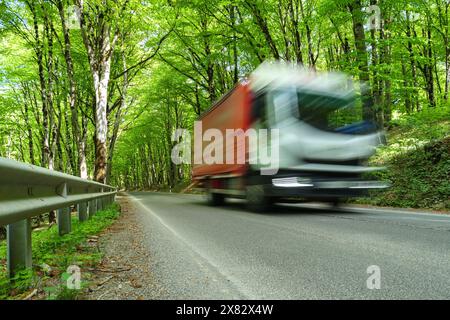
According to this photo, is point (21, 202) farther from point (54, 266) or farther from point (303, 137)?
point (303, 137)

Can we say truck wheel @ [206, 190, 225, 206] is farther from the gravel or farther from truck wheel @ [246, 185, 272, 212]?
the gravel

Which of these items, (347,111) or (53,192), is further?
(347,111)

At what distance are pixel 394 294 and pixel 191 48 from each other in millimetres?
22937

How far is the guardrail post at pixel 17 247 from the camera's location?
102 inches

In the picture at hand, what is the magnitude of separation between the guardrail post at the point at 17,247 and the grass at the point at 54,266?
0.28ft

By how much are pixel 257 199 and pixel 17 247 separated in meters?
6.72

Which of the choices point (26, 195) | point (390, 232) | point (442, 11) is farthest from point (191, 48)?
point (26, 195)

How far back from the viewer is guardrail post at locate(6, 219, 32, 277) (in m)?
2.58

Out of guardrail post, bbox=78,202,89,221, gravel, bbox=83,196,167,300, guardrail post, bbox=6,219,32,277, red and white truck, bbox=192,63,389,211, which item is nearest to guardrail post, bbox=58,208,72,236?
gravel, bbox=83,196,167,300

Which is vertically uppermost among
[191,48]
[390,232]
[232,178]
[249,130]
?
[191,48]

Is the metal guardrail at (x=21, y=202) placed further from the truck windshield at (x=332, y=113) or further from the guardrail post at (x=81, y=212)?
the truck windshield at (x=332, y=113)

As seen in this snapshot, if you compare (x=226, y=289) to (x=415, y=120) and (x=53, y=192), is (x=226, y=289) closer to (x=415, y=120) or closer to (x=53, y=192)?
(x=53, y=192)

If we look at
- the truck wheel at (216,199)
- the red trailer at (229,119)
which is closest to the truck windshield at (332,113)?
the red trailer at (229,119)

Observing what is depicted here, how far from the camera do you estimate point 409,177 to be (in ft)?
37.2
